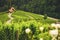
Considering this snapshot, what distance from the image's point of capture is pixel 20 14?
33.9 metres

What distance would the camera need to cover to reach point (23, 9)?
118 feet

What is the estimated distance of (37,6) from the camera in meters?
37.7

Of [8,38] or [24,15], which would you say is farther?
[24,15]

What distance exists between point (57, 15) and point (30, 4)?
4353mm

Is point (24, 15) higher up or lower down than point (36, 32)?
lower down

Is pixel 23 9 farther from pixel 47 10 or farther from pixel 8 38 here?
pixel 8 38

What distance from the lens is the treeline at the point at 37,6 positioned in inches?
1405

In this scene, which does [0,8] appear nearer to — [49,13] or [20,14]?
[20,14]

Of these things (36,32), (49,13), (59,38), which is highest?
(59,38)

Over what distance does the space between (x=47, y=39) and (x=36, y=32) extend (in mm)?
2366

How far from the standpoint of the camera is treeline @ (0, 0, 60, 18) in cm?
3569

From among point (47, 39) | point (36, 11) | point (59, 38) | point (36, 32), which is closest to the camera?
point (59, 38)

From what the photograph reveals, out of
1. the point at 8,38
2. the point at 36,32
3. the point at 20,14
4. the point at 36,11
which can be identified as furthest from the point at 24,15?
the point at 8,38

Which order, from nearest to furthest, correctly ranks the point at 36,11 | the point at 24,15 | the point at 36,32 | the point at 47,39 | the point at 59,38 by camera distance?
the point at 59,38
the point at 47,39
the point at 36,32
the point at 24,15
the point at 36,11
